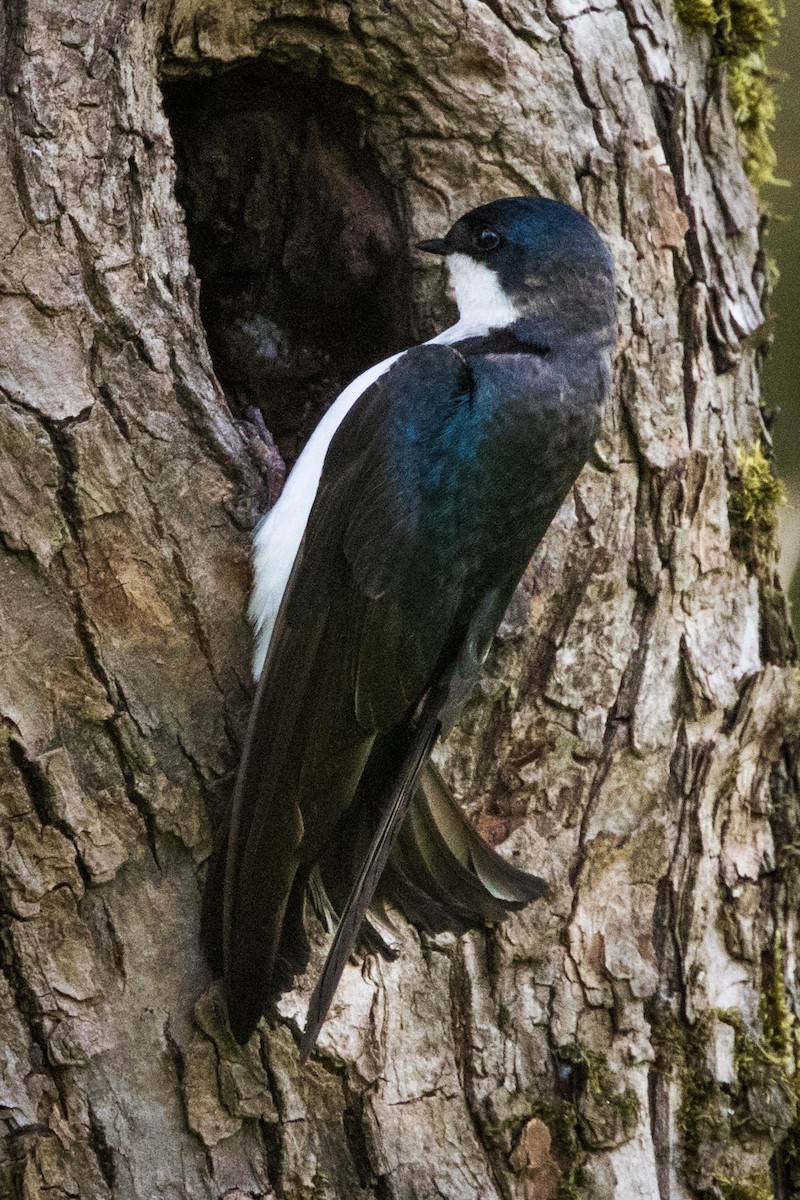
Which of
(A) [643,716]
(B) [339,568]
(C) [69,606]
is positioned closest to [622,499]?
(A) [643,716]

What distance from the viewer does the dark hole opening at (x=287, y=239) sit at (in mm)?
2408

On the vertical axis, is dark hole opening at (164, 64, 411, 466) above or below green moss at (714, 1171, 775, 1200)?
above

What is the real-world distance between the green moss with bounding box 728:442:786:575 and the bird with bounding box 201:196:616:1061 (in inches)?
15.7

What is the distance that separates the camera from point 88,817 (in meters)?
1.84


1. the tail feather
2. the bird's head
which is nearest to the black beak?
the bird's head

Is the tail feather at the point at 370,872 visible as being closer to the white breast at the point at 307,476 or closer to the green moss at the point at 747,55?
the white breast at the point at 307,476

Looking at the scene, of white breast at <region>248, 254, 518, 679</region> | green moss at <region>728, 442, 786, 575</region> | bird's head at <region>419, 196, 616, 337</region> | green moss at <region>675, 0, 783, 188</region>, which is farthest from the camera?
green moss at <region>675, 0, 783, 188</region>

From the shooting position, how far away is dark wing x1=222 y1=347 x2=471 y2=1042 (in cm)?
186

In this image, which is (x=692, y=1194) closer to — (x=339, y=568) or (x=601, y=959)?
(x=601, y=959)

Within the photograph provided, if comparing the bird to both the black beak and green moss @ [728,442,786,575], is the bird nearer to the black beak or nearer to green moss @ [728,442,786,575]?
the black beak

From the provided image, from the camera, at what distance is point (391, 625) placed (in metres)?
1.97

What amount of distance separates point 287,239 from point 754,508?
1.00 m

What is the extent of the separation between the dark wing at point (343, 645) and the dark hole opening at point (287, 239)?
0.42m

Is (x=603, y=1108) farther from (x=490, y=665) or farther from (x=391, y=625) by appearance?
(x=391, y=625)
